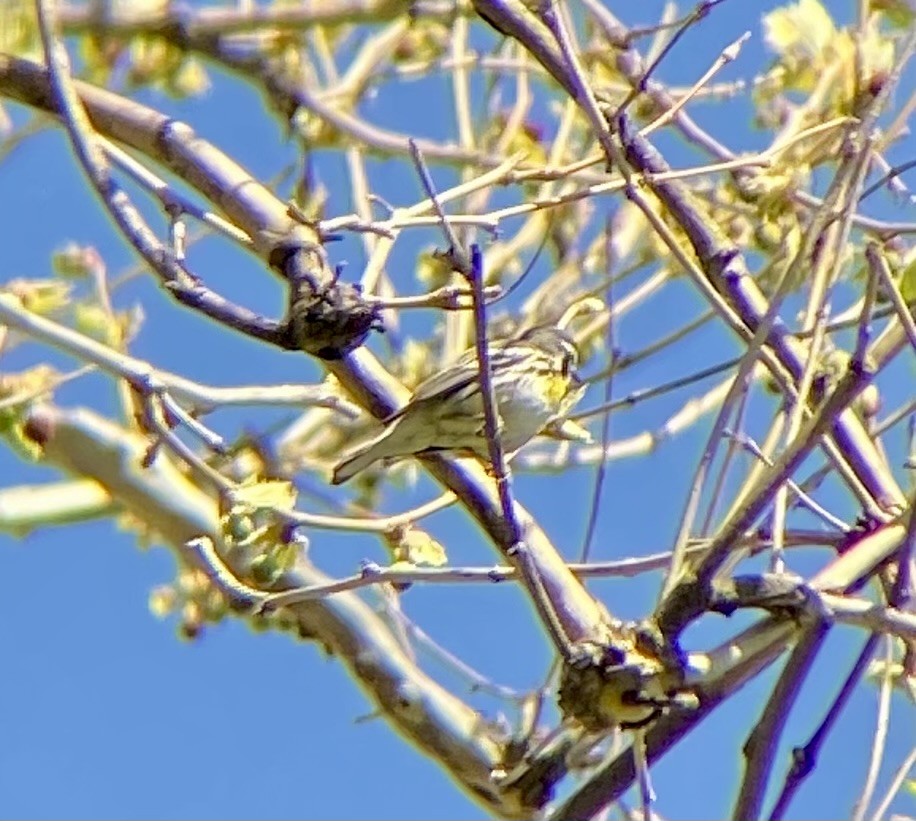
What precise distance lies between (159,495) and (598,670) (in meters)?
1.37

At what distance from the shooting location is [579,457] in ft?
8.59

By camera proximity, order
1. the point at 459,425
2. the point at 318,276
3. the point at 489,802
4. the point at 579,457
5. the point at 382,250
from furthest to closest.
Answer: the point at 579,457
the point at 489,802
the point at 459,425
the point at 382,250
the point at 318,276

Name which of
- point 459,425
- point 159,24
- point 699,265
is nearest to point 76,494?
point 159,24

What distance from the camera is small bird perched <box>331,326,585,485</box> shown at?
1677 mm

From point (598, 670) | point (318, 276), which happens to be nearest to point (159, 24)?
point (318, 276)

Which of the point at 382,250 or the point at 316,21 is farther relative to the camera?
the point at 316,21

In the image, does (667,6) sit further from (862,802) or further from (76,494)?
(862,802)

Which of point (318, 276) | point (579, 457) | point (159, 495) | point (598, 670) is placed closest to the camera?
point (598, 670)

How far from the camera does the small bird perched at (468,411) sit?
1677 millimetres

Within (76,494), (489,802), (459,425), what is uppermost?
(76,494)

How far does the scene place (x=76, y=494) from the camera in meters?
2.46

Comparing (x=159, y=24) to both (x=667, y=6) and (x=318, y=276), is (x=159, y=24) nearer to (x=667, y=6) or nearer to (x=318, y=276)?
(x=667, y=6)

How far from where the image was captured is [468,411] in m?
1.70

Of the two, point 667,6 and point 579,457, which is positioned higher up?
point 667,6
